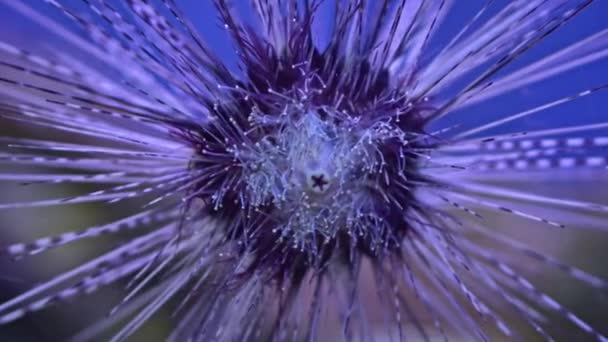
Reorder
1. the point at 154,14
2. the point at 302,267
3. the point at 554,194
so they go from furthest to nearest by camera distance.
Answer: the point at 554,194 → the point at 302,267 → the point at 154,14

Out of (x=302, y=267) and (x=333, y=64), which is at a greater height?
(x=333, y=64)

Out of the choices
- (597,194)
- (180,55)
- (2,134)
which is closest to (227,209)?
(180,55)

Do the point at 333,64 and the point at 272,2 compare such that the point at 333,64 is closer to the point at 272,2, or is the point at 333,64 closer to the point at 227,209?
the point at 272,2

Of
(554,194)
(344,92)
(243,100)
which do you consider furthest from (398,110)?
(554,194)

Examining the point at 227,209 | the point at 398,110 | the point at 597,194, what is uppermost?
the point at 398,110

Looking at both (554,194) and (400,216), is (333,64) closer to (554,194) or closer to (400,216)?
(400,216)

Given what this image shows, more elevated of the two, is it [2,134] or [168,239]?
[2,134]

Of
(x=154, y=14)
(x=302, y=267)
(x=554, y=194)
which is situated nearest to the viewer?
(x=154, y=14)

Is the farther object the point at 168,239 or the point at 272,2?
the point at 168,239

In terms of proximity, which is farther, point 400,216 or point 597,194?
A: point 597,194
